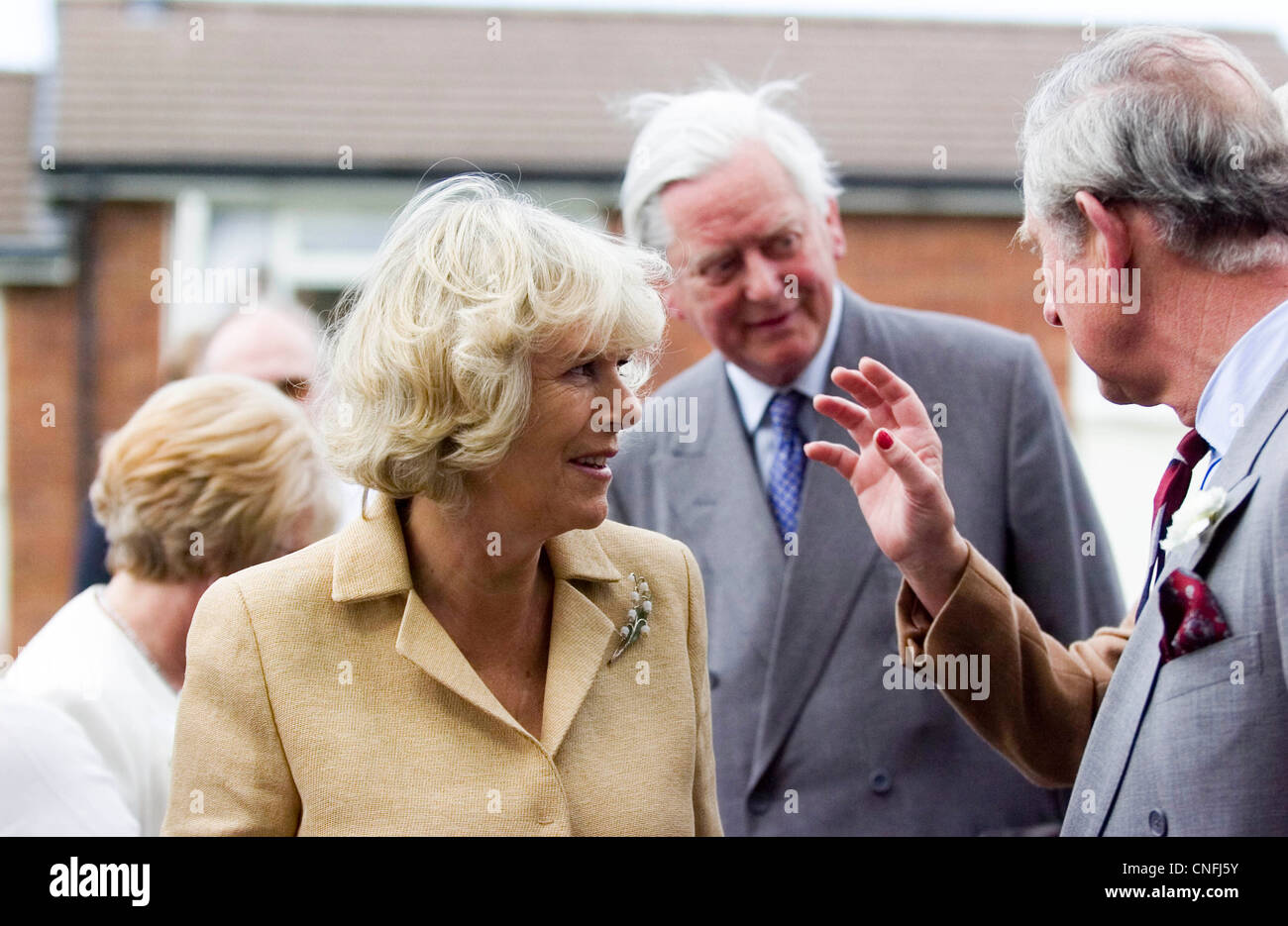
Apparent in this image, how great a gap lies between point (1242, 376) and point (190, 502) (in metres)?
1.92

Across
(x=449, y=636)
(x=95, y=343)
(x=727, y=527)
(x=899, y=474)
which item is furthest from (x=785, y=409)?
(x=95, y=343)

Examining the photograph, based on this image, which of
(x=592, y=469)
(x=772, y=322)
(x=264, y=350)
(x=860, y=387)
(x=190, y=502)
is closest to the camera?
(x=592, y=469)

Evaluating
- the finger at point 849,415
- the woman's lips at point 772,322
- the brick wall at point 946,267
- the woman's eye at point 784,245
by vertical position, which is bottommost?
the finger at point 849,415

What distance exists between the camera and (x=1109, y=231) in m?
2.05

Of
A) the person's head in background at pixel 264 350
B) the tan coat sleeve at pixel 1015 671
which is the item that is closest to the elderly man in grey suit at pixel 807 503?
the tan coat sleeve at pixel 1015 671

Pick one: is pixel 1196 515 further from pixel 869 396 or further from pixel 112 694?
pixel 112 694

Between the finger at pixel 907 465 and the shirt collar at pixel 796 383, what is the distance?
79 centimetres

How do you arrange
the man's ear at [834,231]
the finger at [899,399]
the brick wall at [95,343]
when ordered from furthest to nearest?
the brick wall at [95,343] < the man's ear at [834,231] < the finger at [899,399]

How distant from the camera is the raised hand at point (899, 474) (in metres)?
2.29

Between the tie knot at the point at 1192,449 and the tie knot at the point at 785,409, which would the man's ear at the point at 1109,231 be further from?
the tie knot at the point at 785,409

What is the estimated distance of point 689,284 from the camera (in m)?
3.17

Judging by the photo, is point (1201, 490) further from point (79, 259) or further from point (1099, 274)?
point (79, 259)
